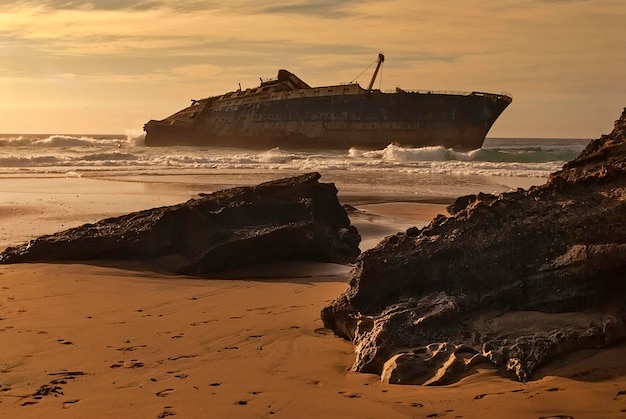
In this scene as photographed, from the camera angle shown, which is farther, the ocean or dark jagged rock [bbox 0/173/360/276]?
the ocean

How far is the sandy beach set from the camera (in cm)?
332

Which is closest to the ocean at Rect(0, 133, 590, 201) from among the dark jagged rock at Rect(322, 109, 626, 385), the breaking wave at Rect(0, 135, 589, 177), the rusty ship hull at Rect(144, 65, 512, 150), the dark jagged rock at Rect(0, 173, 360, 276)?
the breaking wave at Rect(0, 135, 589, 177)

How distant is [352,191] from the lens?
1842 cm

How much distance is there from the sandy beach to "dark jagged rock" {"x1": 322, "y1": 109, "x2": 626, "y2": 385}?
132mm

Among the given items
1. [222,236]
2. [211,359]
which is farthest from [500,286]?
[222,236]

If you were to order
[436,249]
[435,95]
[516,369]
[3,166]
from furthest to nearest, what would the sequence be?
[435,95] < [3,166] < [436,249] < [516,369]

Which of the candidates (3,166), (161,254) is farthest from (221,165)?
(161,254)

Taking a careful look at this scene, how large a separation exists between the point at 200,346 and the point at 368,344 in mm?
1139

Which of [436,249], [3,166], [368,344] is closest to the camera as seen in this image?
[368,344]

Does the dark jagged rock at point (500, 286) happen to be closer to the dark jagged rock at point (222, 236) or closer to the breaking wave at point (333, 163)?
the dark jagged rock at point (222, 236)

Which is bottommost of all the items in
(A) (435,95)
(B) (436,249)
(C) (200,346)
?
(C) (200,346)

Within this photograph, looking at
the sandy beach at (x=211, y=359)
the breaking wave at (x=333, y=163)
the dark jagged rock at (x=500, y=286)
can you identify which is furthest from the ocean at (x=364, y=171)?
the dark jagged rock at (x=500, y=286)

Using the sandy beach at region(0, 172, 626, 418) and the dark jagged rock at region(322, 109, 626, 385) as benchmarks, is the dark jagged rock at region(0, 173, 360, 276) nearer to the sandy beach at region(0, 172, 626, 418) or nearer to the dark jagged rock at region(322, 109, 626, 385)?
the sandy beach at region(0, 172, 626, 418)

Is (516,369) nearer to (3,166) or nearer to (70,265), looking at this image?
(70,265)
